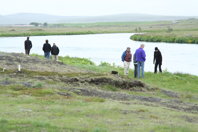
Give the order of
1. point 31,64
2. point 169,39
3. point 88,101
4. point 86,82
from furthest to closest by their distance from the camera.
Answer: point 169,39 → point 31,64 → point 86,82 → point 88,101

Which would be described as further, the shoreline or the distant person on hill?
the shoreline

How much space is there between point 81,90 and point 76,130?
12621mm

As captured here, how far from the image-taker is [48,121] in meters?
16.8

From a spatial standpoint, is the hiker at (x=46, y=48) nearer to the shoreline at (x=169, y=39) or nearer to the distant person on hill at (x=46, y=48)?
the distant person on hill at (x=46, y=48)

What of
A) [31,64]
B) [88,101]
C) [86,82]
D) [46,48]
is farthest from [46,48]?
[88,101]

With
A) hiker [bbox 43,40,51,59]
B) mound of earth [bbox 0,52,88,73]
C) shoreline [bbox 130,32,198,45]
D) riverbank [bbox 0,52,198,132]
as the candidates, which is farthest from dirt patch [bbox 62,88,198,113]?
shoreline [bbox 130,32,198,45]

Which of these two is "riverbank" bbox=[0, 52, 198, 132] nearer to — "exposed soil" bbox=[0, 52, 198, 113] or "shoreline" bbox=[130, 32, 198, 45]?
"exposed soil" bbox=[0, 52, 198, 113]

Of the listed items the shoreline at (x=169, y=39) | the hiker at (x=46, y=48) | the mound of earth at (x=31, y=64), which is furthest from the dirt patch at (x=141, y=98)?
the shoreline at (x=169, y=39)

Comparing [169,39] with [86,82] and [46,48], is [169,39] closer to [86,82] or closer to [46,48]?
[46,48]

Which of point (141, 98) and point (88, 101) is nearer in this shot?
point (88, 101)

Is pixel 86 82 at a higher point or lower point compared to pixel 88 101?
lower

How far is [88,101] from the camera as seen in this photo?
23.1 meters

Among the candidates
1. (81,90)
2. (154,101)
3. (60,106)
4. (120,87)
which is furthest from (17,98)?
(120,87)

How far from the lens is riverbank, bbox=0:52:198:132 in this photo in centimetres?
Answer: 1653
